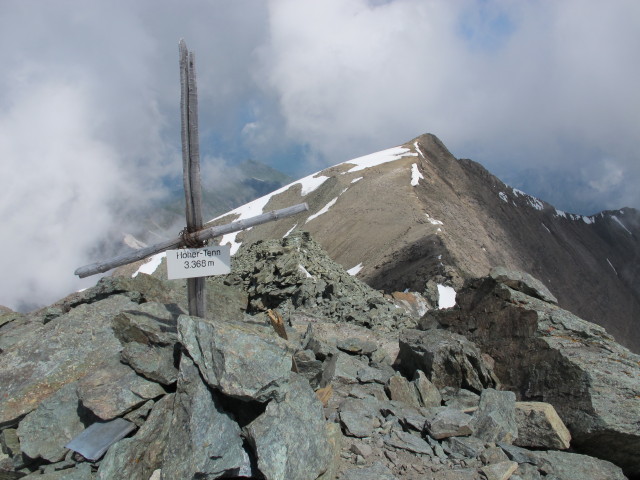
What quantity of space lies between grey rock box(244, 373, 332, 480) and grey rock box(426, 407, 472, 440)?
172 cm

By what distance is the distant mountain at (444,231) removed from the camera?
38094 mm

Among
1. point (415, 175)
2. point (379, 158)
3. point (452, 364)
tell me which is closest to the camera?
point (452, 364)

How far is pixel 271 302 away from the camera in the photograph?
16844 mm

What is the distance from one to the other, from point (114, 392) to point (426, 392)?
493cm

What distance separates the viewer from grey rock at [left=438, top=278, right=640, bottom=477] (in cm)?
723

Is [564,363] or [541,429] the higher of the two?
[564,363]

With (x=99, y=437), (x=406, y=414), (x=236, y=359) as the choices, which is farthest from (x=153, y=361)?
(x=406, y=414)

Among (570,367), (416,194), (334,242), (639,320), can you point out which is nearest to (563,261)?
(639,320)

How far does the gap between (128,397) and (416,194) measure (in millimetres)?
50164

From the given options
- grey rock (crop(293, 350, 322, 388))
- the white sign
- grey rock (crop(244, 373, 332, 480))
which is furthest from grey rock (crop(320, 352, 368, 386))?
the white sign

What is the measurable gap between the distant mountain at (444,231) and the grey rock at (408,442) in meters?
24.3

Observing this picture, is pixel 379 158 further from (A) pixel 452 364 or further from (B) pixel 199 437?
(B) pixel 199 437

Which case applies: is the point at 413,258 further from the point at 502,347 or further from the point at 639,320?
the point at 639,320

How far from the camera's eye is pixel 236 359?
5.90m
